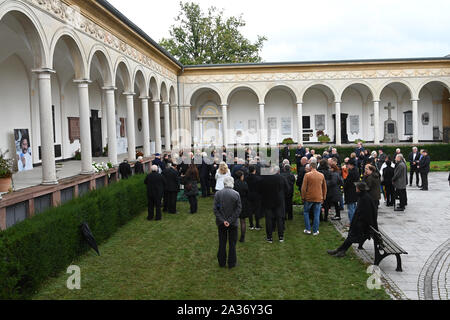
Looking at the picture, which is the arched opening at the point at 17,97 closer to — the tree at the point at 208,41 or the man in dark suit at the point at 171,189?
the man in dark suit at the point at 171,189

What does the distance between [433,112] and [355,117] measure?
19.4ft

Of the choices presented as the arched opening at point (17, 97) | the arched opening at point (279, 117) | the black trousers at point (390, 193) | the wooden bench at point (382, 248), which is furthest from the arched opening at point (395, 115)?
the wooden bench at point (382, 248)

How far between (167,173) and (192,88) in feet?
53.8

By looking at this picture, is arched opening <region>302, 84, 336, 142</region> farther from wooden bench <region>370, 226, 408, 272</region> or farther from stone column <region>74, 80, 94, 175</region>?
wooden bench <region>370, 226, 408, 272</region>

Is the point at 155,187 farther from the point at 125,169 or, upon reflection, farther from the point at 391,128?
the point at 391,128

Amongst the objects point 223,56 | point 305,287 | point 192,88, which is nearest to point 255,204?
point 305,287

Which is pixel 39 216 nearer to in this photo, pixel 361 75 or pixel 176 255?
pixel 176 255

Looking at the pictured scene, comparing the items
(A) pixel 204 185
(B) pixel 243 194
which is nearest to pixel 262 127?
(A) pixel 204 185

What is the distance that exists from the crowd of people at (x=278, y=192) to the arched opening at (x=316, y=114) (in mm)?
15824

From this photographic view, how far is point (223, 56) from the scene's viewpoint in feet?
141

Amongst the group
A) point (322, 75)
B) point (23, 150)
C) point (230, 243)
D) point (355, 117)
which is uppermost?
point (322, 75)

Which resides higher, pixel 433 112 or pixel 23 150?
pixel 433 112

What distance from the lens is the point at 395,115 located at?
103 ft

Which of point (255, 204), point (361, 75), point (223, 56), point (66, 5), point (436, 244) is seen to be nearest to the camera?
point (436, 244)
